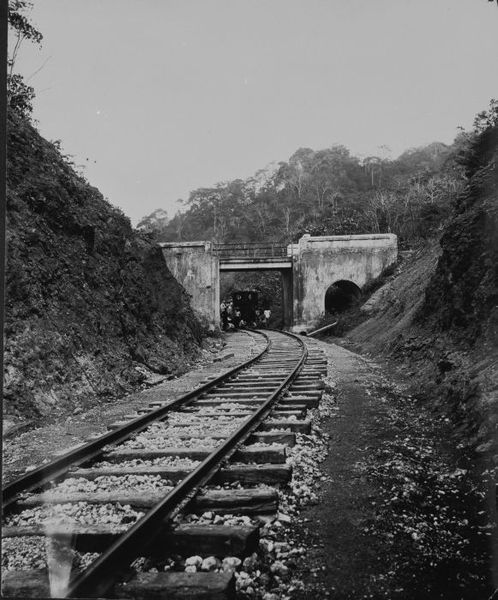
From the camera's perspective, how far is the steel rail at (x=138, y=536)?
228 cm

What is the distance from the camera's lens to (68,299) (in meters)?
9.05

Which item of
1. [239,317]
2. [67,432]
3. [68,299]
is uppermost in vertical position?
[68,299]

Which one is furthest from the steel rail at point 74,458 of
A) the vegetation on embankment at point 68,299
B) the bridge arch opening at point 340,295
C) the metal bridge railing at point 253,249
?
the bridge arch opening at point 340,295

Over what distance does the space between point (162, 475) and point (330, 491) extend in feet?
4.37

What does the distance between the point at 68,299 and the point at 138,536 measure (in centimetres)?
692

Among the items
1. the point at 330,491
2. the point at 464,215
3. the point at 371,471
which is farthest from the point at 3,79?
the point at 464,215

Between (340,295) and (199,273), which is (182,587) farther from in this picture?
(340,295)

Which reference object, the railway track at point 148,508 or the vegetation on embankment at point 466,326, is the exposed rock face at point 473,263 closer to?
the vegetation on embankment at point 466,326

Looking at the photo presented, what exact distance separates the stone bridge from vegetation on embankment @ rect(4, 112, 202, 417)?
13.9 meters

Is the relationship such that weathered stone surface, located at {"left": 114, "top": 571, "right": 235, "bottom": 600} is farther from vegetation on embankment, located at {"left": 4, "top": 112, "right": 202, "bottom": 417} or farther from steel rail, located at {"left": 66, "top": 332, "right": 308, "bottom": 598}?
vegetation on embankment, located at {"left": 4, "top": 112, "right": 202, "bottom": 417}

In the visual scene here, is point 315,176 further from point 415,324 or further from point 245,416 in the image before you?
point 245,416

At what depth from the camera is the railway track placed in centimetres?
240

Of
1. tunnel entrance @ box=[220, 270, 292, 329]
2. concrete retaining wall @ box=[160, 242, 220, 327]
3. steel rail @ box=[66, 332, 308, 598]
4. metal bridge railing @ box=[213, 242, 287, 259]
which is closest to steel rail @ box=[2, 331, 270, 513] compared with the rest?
steel rail @ box=[66, 332, 308, 598]

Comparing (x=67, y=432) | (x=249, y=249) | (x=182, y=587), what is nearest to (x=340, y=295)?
(x=249, y=249)
